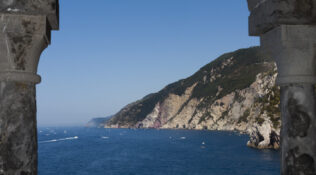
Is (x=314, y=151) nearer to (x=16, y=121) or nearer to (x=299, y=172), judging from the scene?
(x=299, y=172)

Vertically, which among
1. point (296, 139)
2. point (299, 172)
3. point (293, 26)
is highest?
point (293, 26)

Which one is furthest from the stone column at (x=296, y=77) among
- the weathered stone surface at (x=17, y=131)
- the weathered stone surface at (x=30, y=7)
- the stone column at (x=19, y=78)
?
→ the weathered stone surface at (x=17, y=131)

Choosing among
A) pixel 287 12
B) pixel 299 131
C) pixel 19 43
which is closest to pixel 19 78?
pixel 19 43

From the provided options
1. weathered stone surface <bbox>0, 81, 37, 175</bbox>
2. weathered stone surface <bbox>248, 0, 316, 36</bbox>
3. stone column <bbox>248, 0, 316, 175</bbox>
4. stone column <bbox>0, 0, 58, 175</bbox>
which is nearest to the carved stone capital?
stone column <bbox>0, 0, 58, 175</bbox>

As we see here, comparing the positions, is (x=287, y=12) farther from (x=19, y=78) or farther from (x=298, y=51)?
(x=19, y=78)

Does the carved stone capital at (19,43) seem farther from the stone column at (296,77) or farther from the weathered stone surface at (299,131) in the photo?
the weathered stone surface at (299,131)

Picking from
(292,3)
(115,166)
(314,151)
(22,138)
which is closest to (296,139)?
(314,151)
